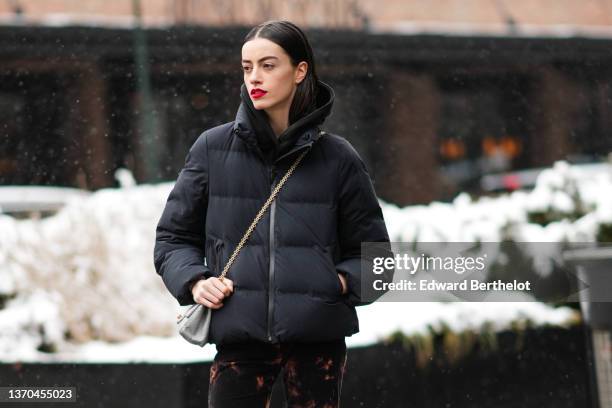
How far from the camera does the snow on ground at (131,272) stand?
5.05 m

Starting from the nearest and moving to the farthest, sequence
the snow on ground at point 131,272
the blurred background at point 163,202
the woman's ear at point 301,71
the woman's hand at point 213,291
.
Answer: the woman's hand at point 213,291
the woman's ear at point 301,71
the blurred background at point 163,202
the snow on ground at point 131,272

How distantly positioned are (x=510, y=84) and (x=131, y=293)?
5.26 meters

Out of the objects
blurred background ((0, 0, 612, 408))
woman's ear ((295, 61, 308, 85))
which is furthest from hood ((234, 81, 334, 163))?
blurred background ((0, 0, 612, 408))

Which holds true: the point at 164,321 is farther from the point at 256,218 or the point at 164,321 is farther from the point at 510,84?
the point at 510,84

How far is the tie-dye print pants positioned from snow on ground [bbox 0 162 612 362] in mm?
2119

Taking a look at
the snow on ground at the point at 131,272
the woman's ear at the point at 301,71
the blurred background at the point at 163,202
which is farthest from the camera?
the snow on ground at the point at 131,272

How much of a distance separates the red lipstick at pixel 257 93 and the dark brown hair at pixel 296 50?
118 millimetres

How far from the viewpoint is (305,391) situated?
2602mm

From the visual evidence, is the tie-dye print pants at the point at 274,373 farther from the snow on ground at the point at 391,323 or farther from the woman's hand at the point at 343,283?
the snow on ground at the point at 391,323

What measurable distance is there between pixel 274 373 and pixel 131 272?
2.75 metres

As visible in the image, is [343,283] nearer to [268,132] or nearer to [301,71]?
[268,132]

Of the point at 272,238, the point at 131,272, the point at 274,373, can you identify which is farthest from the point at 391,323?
the point at 272,238

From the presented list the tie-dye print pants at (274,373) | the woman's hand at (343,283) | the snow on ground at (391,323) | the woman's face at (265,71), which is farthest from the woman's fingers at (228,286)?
the snow on ground at (391,323)

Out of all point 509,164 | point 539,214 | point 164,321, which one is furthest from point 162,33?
point 509,164
